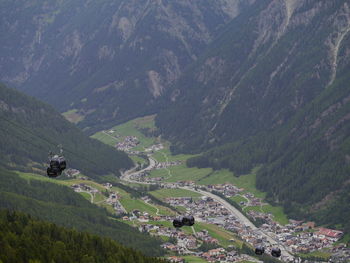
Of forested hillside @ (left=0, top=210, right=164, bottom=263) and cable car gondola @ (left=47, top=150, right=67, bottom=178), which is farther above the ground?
cable car gondola @ (left=47, top=150, right=67, bottom=178)

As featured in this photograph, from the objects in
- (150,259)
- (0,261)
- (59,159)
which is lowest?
(150,259)

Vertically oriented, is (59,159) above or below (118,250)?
above

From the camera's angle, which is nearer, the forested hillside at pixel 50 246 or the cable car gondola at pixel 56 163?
the cable car gondola at pixel 56 163

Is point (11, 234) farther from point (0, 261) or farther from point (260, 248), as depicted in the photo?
point (260, 248)

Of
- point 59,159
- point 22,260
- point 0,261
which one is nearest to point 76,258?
point 22,260

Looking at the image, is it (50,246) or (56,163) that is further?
(50,246)

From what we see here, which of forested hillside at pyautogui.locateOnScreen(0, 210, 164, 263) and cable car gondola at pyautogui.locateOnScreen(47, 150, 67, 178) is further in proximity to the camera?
forested hillside at pyautogui.locateOnScreen(0, 210, 164, 263)

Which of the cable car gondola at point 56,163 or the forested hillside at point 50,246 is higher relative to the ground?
the cable car gondola at point 56,163

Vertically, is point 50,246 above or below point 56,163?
below
